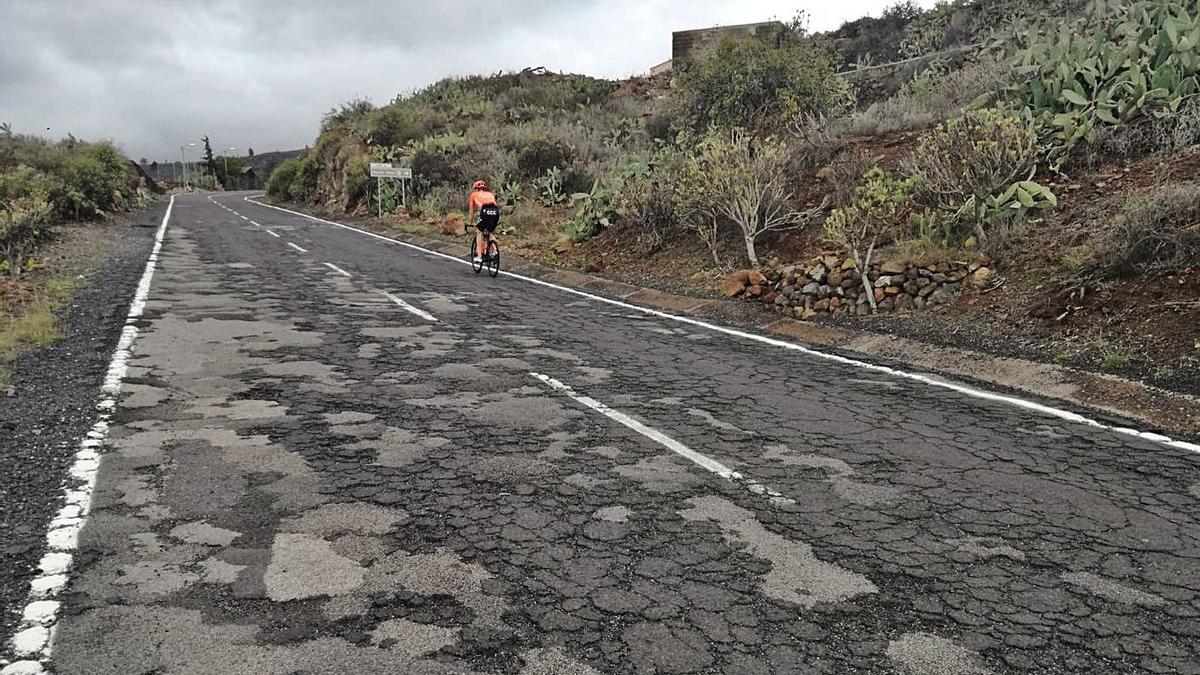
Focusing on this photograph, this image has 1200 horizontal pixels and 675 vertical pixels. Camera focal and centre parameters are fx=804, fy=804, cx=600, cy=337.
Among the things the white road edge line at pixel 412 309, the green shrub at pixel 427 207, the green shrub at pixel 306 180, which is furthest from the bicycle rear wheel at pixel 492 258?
the green shrub at pixel 306 180

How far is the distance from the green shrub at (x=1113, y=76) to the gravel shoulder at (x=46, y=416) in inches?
454

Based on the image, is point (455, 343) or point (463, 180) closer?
point (455, 343)

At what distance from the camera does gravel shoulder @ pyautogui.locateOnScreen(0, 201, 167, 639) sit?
3697 millimetres

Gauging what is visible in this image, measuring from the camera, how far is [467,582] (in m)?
3.45

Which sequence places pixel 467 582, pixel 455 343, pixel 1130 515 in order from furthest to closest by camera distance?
pixel 455 343 < pixel 1130 515 < pixel 467 582

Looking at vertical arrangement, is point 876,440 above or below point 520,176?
below

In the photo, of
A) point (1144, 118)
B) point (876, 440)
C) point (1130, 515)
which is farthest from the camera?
point (1144, 118)

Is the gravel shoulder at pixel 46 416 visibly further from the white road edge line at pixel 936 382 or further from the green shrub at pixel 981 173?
the green shrub at pixel 981 173

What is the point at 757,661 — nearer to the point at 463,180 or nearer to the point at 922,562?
the point at 922,562

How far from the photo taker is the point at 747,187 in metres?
12.7

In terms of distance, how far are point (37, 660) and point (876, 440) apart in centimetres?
468

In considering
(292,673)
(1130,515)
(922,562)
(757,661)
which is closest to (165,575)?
(292,673)

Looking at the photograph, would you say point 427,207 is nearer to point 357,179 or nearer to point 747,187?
point 357,179

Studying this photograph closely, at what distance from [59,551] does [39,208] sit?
16.2 meters
